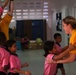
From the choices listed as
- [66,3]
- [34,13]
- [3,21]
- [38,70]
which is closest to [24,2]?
[34,13]

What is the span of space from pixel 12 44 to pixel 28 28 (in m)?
9.78

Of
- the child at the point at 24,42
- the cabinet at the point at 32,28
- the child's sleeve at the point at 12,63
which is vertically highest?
the child's sleeve at the point at 12,63

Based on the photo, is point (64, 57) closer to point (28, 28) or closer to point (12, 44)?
point (12, 44)

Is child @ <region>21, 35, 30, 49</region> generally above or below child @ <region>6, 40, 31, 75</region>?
below

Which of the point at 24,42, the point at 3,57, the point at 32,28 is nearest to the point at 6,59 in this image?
the point at 3,57

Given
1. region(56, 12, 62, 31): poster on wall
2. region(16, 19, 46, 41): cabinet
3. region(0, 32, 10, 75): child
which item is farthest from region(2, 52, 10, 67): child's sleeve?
region(16, 19, 46, 41): cabinet

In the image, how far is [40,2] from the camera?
1343 cm

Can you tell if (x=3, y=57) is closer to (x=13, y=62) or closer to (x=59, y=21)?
(x=13, y=62)

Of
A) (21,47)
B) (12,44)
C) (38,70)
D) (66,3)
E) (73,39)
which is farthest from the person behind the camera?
(21,47)

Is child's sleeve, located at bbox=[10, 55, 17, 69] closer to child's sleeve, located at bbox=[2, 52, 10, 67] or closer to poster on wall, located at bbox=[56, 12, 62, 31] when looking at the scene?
child's sleeve, located at bbox=[2, 52, 10, 67]

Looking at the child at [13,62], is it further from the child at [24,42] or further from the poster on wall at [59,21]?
the poster on wall at [59,21]

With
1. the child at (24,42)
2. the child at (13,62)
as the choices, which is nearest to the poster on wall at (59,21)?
the child at (24,42)

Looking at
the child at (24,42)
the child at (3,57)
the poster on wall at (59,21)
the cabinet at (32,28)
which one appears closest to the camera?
the child at (3,57)

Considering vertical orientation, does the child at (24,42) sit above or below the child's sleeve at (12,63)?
below
